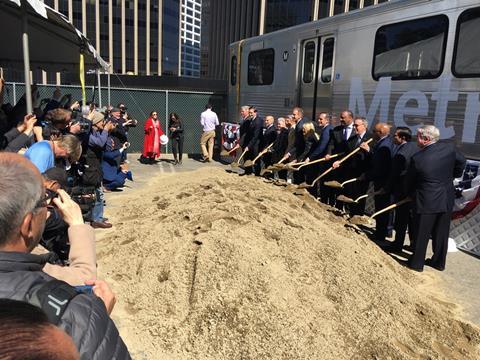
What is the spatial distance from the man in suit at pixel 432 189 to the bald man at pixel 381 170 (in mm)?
793

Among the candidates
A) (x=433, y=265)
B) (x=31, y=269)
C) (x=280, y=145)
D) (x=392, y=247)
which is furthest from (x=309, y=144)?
(x=31, y=269)

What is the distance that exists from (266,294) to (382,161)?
11.4 feet

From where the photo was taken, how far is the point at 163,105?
1480 centimetres

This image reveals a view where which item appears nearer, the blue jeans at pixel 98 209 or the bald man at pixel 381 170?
the bald man at pixel 381 170

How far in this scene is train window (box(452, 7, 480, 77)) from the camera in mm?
6082

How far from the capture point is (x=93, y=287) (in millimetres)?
1720

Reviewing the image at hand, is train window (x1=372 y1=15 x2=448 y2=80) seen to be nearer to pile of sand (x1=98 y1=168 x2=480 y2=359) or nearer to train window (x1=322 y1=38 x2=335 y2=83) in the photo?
train window (x1=322 y1=38 x2=335 y2=83)

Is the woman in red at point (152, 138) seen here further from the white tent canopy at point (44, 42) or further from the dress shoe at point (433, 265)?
the dress shoe at point (433, 265)

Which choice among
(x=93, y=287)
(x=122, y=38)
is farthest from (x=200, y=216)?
(x=122, y=38)

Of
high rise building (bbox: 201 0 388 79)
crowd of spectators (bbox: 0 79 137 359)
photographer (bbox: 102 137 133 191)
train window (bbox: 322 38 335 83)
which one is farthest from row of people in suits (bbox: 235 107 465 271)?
high rise building (bbox: 201 0 388 79)

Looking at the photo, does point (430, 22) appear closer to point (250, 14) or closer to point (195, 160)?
point (195, 160)

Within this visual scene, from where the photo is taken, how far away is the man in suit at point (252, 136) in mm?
9758

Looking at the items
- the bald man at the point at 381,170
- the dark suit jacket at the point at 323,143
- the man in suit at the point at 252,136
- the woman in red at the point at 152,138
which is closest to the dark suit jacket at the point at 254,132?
the man in suit at the point at 252,136

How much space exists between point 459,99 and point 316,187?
9.38 ft
